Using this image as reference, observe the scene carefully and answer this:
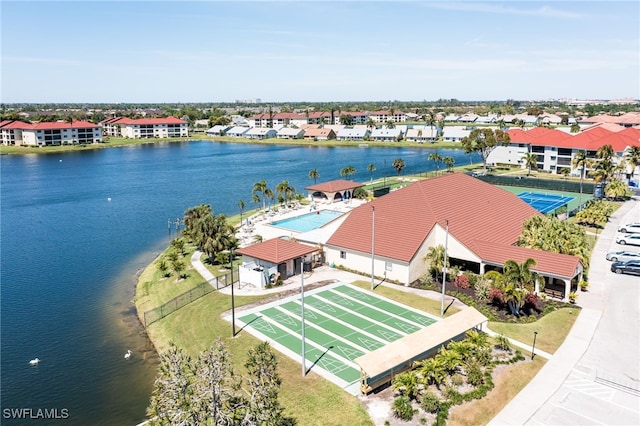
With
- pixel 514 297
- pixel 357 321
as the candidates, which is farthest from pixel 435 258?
pixel 357 321

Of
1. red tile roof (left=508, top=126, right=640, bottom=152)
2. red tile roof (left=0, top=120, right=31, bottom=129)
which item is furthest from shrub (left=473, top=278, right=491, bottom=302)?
red tile roof (left=0, top=120, right=31, bottom=129)

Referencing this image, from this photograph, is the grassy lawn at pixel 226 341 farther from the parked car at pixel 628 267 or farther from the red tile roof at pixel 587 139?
the red tile roof at pixel 587 139

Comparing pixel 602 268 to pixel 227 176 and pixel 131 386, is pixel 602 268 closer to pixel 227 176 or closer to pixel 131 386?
pixel 131 386

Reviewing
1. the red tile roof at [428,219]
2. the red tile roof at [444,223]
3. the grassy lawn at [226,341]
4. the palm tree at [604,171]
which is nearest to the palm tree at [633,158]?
the palm tree at [604,171]

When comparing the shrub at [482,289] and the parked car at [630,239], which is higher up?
the parked car at [630,239]

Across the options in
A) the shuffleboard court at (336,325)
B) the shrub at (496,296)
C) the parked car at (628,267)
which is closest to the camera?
the shuffleboard court at (336,325)

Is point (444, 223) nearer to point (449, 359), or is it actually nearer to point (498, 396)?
point (449, 359)

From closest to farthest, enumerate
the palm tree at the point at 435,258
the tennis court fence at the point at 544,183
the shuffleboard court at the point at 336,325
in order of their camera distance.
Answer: the shuffleboard court at the point at 336,325 → the palm tree at the point at 435,258 → the tennis court fence at the point at 544,183

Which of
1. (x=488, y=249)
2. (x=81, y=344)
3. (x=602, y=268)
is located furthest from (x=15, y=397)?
(x=602, y=268)

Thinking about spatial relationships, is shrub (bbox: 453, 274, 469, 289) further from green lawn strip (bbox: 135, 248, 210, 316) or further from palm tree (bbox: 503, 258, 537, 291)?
green lawn strip (bbox: 135, 248, 210, 316)
